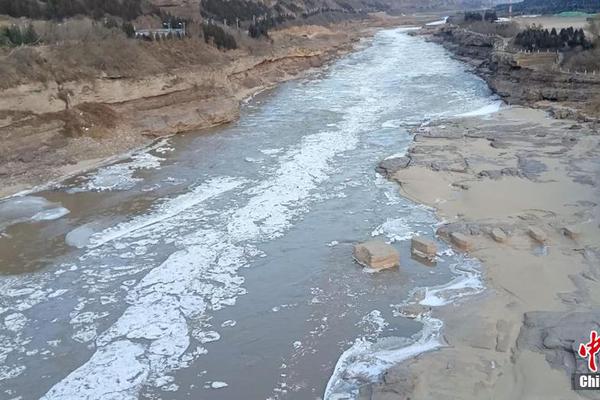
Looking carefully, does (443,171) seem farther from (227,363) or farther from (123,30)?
(123,30)

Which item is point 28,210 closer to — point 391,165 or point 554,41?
point 391,165

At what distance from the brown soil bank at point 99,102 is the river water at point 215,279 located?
5.28 feet

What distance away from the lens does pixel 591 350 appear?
8.59 meters

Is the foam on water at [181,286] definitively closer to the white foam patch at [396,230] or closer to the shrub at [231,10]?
the white foam patch at [396,230]

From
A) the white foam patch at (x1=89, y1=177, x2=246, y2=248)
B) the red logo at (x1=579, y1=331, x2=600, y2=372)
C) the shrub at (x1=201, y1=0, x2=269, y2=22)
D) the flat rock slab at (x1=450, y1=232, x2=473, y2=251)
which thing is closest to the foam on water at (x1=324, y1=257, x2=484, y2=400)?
the flat rock slab at (x1=450, y1=232, x2=473, y2=251)

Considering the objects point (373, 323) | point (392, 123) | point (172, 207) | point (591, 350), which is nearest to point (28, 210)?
point (172, 207)

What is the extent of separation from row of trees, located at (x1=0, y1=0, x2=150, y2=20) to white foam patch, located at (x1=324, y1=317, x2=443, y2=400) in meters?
31.6

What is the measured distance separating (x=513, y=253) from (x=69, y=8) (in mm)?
32555

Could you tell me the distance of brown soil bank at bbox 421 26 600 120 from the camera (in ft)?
91.2

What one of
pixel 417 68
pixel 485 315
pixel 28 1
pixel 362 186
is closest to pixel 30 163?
pixel 362 186

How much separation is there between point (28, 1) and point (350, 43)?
40.0 metres

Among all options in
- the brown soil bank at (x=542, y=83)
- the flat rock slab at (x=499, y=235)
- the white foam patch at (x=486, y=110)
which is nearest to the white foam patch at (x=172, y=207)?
the flat rock slab at (x=499, y=235)

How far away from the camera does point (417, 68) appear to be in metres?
46.2

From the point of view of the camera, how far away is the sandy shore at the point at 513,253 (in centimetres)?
848
